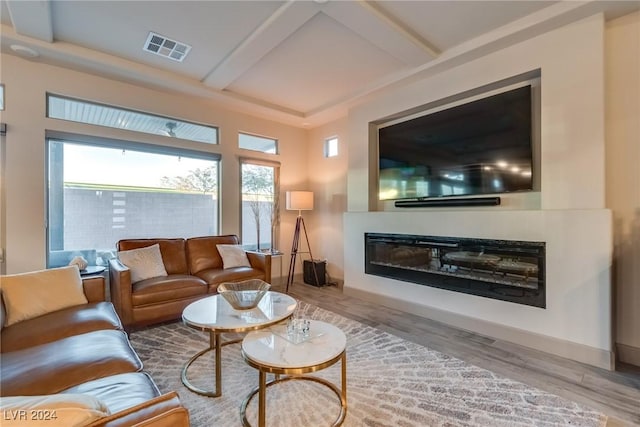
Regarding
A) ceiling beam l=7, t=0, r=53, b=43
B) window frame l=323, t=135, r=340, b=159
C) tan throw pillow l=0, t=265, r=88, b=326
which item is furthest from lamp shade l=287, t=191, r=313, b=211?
ceiling beam l=7, t=0, r=53, b=43

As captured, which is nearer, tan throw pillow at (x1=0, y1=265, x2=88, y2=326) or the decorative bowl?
tan throw pillow at (x1=0, y1=265, x2=88, y2=326)

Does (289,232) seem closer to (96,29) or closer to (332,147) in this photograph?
(332,147)

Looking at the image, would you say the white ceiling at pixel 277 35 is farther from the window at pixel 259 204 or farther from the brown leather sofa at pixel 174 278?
the brown leather sofa at pixel 174 278

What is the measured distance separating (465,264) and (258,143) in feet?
12.1

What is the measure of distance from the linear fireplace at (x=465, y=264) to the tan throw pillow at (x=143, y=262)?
2.65 metres

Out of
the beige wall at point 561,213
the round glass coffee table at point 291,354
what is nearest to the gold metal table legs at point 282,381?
the round glass coffee table at point 291,354

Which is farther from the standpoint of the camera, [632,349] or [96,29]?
[96,29]

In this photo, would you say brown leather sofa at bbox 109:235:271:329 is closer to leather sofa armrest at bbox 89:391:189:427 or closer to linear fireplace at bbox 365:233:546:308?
linear fireplace at bbox 365:233:546:308

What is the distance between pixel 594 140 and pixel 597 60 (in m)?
0.64

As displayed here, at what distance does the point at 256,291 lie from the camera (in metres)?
2.30

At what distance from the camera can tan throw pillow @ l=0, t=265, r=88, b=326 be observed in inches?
80.6

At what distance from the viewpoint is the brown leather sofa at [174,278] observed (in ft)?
9.35

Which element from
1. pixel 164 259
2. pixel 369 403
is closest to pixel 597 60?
pixel 369 403

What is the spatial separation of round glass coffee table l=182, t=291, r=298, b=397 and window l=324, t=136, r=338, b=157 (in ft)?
10.9
